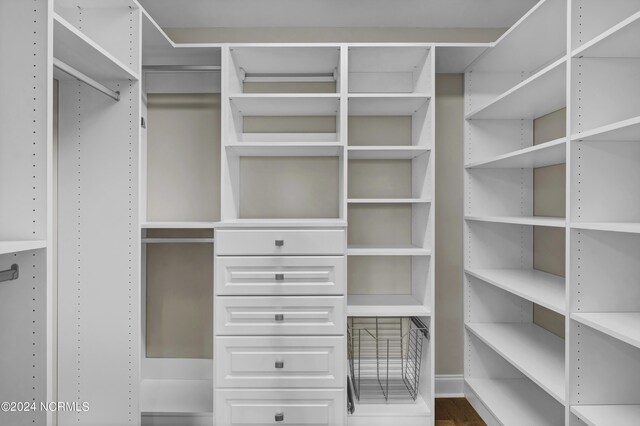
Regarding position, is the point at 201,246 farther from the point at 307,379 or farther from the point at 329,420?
the point at 329,420

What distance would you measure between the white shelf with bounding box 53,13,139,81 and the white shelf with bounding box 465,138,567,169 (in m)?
1.78

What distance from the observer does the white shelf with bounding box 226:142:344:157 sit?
2.19 meters

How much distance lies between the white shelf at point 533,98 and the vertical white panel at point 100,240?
1.76m

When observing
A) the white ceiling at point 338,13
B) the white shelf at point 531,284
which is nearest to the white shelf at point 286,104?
the white ceiling at point 338,13

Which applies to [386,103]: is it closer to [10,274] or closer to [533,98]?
[533,98]

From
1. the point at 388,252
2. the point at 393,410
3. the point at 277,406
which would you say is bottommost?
the point at 393,410

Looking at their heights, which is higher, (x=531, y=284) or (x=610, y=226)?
(x=610, y=226)

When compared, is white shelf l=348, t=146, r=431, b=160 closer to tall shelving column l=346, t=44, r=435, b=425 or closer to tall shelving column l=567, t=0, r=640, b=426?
tall shelving column l=346, t=44, r=435, b=425

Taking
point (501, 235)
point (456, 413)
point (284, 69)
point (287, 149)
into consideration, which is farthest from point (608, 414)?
point (284, 69)

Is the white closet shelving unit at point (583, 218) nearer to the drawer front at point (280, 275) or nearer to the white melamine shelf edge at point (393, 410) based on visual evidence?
the white melamine shelf edge at point (393, 410)

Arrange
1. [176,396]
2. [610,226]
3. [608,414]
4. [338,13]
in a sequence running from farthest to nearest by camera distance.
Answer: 1. [338,13]
2. [176,396]
3. [608,414]
4. [610,226]

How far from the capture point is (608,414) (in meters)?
1.45

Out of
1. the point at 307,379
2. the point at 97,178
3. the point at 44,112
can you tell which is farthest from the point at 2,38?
the point at 307,379

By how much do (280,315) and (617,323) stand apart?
1394 mm
